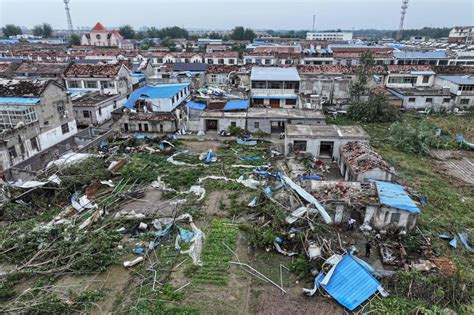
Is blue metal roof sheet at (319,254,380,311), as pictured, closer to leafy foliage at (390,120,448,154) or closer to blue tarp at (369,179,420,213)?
blue tarp at (369,179,420,213)

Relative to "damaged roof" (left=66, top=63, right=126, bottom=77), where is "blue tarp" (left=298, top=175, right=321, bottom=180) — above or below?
below

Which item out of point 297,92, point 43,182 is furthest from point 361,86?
point 43,182

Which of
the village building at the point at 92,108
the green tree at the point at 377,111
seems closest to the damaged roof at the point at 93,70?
the village building at the point at 92,108

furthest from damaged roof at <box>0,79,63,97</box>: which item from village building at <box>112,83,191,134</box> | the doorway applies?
the doorway

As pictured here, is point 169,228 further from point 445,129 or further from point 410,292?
point 445,129

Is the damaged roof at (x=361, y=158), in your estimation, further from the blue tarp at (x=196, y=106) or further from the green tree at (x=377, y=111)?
the blue tarp at (x=196, y=106)
